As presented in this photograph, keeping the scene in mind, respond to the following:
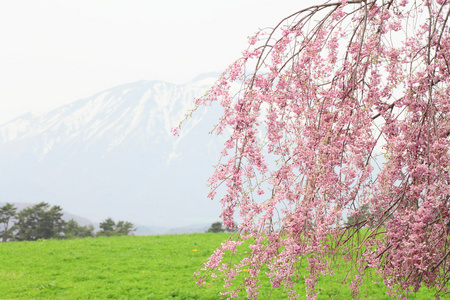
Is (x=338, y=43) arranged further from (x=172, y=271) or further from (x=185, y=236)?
(x=185, y=236)

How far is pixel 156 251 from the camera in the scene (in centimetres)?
1338

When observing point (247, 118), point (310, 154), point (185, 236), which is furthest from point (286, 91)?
point (185, 236)

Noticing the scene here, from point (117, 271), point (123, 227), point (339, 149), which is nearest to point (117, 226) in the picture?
point (123, 227)

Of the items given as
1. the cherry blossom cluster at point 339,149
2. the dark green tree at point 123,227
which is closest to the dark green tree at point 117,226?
the dark green tree at point 123,227

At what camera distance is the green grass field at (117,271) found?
29.9 feet

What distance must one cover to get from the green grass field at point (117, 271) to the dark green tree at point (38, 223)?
13.1 feet

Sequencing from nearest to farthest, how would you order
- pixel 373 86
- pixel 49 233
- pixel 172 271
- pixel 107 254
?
pixel 373 86
pixel 172 271
pixel 107 254
pixel 49 233

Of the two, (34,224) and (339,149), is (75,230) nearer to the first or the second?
(34,224)

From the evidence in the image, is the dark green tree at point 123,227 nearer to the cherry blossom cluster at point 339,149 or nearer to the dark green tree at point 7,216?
the dark green tree at point 7,216

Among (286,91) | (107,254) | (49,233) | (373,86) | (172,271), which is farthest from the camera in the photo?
(49,233)

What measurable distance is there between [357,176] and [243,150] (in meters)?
1.08

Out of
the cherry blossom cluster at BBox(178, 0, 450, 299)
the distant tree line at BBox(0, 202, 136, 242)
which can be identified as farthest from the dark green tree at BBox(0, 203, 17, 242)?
the cherry blossom cluster at BBox(178, 0, 450, 299)

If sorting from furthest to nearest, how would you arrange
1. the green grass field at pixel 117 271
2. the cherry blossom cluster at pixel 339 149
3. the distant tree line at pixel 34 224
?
the distant tree line at pixel 34 224
the green grass field at pixel 117 271
the cherry blossom cluster at pixel 339 149

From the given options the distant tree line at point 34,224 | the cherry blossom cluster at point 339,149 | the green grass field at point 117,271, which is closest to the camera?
the cherry blossom cluster at point 339,149
